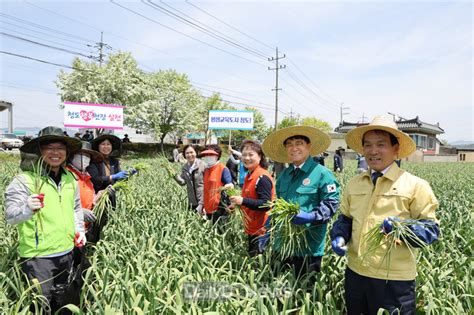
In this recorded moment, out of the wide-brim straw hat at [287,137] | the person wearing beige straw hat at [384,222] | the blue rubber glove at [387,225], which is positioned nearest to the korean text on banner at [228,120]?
the wide-brim straw hat at [287,137]

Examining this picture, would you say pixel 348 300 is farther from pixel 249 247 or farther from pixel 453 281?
pixel 249 247

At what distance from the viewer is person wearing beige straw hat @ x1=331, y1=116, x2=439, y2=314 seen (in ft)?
5.08

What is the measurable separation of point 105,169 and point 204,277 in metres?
1.88

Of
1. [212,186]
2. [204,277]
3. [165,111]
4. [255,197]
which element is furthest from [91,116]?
[165,111]

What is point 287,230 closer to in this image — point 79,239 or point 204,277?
point 204,277

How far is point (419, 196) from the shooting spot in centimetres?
156

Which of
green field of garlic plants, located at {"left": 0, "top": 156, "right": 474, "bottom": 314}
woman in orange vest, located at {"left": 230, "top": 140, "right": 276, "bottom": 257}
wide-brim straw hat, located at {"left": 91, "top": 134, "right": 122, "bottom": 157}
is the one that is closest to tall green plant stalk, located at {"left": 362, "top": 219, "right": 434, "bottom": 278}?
green field of garlic plants, located at {"left": 0, "top": 156, "right": 474, "bottom": 314}

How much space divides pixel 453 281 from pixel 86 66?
28036mm

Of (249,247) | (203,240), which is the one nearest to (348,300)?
(249,247)

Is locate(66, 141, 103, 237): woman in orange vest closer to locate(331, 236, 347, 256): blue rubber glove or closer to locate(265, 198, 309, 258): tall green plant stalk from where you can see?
locate(265, 198, 309, 258): tall green plant stalk

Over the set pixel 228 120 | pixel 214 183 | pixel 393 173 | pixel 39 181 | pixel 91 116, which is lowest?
pixel 214 183

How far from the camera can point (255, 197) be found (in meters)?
2.81

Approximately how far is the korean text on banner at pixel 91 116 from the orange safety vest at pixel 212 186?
800 centimetres

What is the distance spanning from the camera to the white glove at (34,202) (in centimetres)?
181
